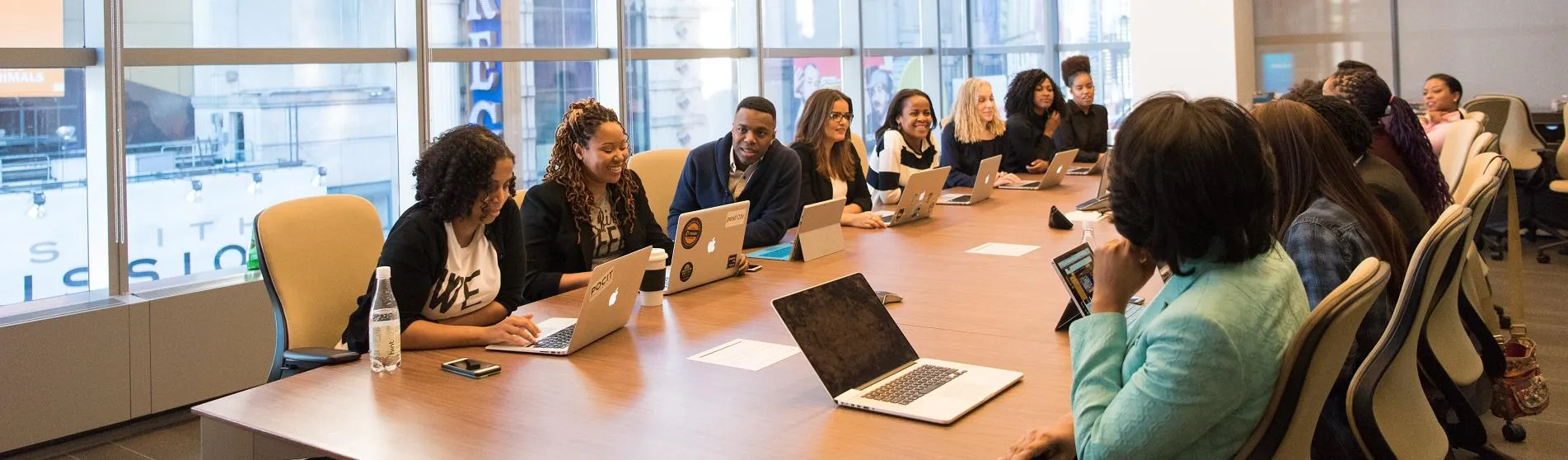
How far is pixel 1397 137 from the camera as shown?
3.70 metres

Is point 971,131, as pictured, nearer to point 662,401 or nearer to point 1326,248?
point 1326,248

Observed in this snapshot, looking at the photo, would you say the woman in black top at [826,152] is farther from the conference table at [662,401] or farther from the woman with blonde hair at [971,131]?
the conference table at [662,401]

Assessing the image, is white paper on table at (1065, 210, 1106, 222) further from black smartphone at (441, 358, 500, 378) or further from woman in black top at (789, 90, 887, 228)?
black smartphone at (441, 358, 500, 378)

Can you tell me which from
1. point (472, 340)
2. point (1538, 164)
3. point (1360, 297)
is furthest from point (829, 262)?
point (1538, 164)

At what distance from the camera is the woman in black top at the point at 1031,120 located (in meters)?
6.47

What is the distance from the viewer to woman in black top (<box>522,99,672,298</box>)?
11.0 ft

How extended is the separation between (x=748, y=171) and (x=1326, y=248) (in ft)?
7.84

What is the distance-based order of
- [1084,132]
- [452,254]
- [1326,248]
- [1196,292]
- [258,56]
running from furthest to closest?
[1084,132]
[258,56]
[452,254]
[1326,248]
[1196,292]

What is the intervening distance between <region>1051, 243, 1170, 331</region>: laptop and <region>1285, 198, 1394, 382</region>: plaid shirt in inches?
11.9

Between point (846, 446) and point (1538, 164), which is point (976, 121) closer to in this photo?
point (1538, 164)

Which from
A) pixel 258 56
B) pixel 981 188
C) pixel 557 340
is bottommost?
pixel 557 340

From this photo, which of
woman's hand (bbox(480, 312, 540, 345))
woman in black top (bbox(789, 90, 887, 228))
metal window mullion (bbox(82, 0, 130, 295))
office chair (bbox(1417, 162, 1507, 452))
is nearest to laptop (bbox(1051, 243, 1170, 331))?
office chair (bbox(1417, 162, 1507, 452))

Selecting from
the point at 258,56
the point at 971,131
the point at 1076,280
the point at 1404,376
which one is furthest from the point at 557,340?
the point at 971,131

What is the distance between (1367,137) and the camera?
283 cm
